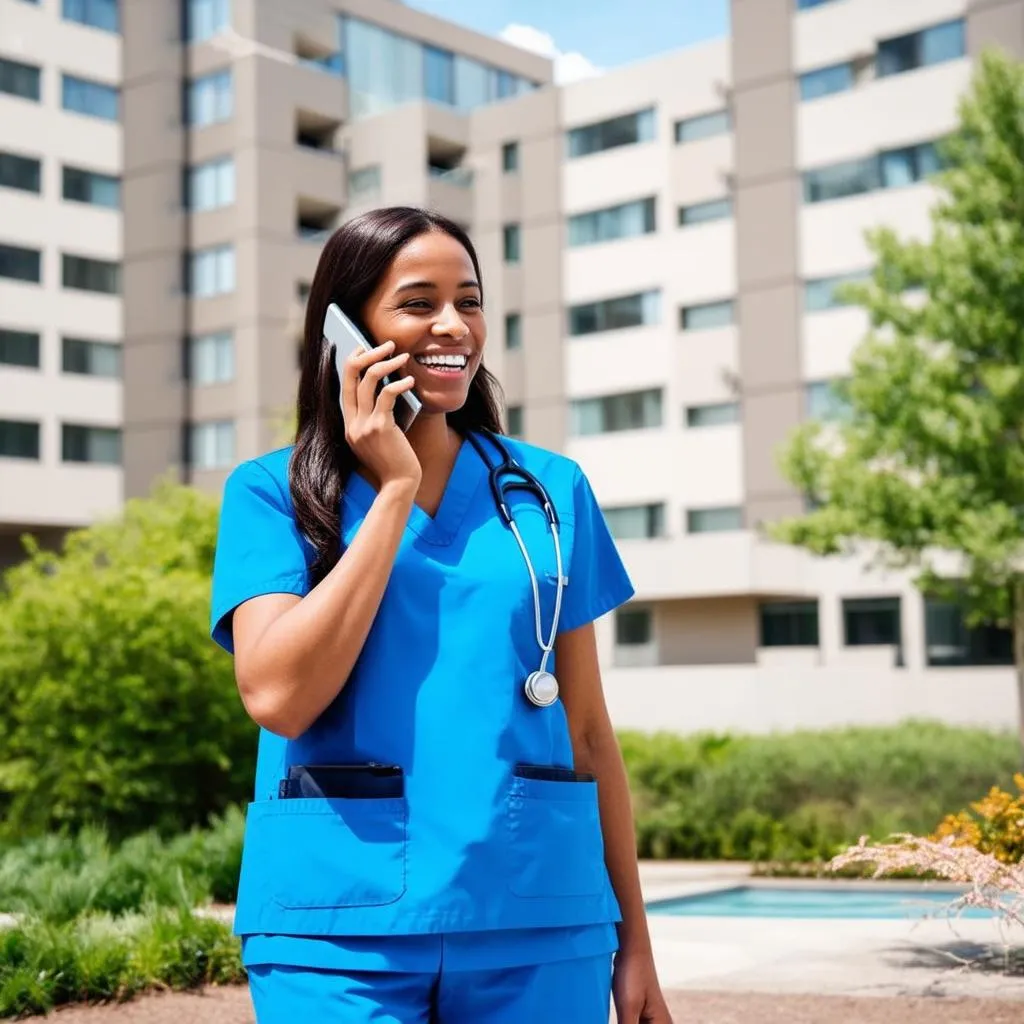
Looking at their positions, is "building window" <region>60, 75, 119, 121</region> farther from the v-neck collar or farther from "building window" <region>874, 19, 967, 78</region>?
the v-neck collar

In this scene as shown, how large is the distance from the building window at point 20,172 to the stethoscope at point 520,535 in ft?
153

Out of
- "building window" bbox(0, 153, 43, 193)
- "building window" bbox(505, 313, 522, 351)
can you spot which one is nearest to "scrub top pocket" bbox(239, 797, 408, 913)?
"building window" bbox(505, 313, 522, 351)

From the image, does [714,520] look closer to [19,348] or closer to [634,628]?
[634,628]

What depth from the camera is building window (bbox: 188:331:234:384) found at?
48.4 metres

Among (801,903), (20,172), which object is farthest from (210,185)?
(801,903)

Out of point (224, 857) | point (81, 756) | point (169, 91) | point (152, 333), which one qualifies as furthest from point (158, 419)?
point (224, 857)

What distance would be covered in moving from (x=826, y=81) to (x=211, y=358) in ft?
62.9

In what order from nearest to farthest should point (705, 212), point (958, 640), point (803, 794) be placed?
point (803, 794), point (958, 640), point (705, 212)

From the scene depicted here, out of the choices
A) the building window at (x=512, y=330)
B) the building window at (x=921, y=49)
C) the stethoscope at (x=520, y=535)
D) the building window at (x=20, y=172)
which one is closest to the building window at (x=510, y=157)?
the building window at (x=512, y=330)

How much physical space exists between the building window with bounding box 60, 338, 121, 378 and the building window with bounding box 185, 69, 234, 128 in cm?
723

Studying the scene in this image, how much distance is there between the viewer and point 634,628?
4481 cm

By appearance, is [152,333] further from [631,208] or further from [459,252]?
[459,252]

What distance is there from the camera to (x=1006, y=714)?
35.7 metres

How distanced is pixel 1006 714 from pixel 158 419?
84.7 feet
